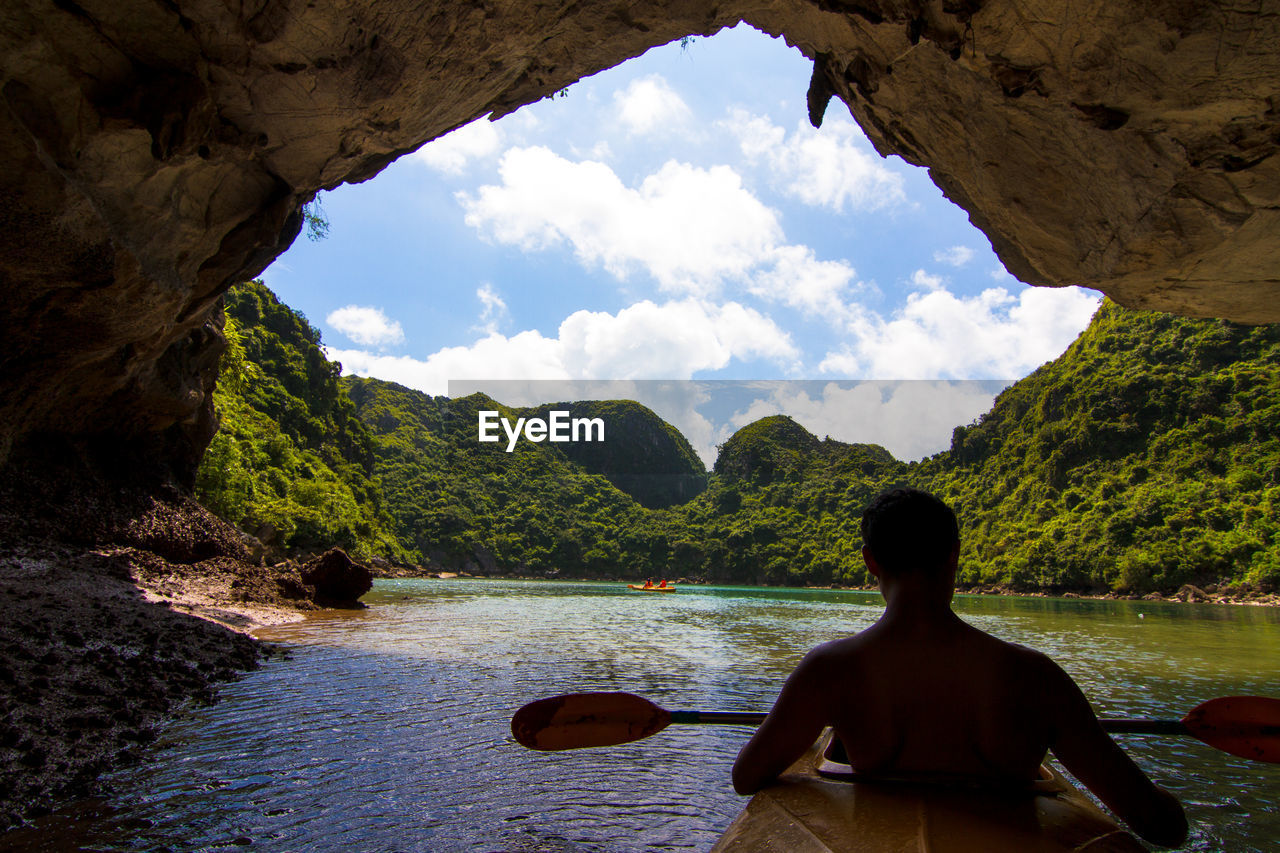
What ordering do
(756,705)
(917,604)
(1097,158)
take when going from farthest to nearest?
(756,705)
(1097,158)
(917,604)

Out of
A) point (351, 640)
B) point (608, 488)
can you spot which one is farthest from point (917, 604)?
point (608, 488)

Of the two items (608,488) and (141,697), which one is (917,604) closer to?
(141,697)

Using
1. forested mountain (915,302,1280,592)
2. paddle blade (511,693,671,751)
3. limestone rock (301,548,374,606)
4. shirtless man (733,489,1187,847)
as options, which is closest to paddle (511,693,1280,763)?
paddle blade (511,693,671,751)

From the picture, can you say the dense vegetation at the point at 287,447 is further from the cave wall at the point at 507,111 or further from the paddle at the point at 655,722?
the paddle at the point at 655,722

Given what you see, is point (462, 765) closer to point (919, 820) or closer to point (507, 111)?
point (919, 820)

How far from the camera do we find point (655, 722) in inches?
110

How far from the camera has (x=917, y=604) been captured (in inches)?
67.7

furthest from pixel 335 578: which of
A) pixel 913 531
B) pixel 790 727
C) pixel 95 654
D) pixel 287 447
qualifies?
pixel 287 447

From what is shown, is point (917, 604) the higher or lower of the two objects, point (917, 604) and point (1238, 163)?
the lower

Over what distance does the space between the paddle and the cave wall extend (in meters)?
3.41

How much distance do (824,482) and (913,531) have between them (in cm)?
8554

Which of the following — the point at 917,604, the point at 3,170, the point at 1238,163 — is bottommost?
the point at 917,604

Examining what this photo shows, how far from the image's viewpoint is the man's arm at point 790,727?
1.71m

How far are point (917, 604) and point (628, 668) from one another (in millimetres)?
7089
